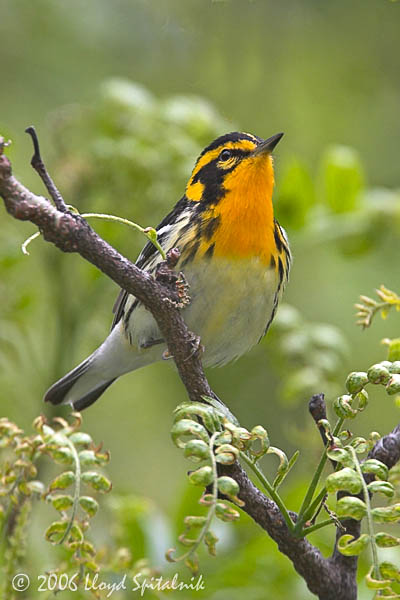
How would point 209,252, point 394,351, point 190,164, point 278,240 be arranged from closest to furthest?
point 394,351 → point 209,252 → point 278,240 → point 190,164

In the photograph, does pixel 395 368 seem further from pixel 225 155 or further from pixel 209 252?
pixel 225 155

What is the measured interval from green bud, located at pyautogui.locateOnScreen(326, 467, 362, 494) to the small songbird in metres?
1.74

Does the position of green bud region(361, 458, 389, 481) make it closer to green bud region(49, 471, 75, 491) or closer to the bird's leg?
green bud region(49, 471, 75, 491)

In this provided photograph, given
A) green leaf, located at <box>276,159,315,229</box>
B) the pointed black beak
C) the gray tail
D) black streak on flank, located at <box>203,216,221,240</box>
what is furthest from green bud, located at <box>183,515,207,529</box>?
green leaf, located at <box>276,159,315,229</box>

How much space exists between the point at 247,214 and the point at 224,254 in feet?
0.66

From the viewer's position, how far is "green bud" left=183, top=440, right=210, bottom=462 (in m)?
1.53

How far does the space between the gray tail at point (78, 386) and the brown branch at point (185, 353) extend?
1780mm

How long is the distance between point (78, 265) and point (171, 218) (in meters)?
0.53

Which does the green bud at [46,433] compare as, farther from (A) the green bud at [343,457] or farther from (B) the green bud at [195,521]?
(A) the green bud at [343,457]

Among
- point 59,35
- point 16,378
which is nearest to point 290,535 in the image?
point 16,378

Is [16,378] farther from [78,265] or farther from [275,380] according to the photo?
[275,380]

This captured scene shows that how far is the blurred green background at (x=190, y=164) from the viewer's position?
3525mm

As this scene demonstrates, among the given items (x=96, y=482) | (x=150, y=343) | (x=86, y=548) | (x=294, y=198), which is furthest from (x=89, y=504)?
(x=294, y=198)

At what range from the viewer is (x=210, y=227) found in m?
3.28
